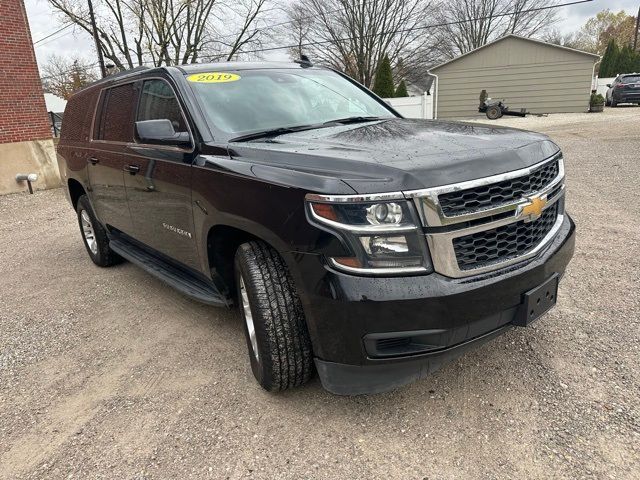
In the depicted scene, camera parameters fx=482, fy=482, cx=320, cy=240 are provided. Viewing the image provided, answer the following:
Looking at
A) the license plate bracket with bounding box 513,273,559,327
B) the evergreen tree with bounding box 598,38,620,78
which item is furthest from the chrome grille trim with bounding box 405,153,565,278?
the evergreen tree with bounding box 598,38,620,78

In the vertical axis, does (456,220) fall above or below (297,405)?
above

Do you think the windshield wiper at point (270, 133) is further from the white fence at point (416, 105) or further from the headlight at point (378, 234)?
the white fence at point (416, 105)

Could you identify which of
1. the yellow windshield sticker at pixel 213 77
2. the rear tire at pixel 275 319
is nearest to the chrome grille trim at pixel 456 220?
the rear tire at pixel 275 319

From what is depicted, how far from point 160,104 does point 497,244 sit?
8.37 feet

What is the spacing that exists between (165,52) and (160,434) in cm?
3028

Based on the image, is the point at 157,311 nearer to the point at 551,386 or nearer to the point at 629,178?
the point at 551,386

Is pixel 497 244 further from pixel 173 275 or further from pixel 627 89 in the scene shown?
pixel 627 89

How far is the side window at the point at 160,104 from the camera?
3230mm

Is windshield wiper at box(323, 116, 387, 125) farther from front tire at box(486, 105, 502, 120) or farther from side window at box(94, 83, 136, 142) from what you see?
front tire at box(486, 105, 502, 120)

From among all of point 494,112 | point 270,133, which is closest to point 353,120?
point 270,133

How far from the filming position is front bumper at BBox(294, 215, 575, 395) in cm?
204

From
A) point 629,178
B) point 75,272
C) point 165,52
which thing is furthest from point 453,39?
point 75,272

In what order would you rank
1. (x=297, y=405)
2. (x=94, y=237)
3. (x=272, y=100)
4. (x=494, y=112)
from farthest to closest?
(x=494, y=112) → (x=94, y=237) → (x=272, y=100) → (x=297, y=405)

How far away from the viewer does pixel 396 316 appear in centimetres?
205
